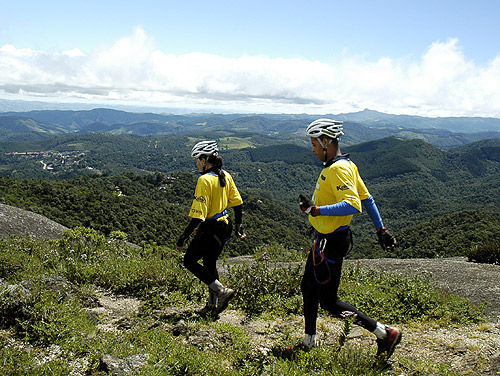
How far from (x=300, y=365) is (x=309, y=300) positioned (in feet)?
2.43

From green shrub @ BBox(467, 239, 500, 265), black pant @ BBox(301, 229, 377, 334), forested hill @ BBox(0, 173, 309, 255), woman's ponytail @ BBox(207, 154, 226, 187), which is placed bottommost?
forested hill @ BBox(0, 173, 309, 255)

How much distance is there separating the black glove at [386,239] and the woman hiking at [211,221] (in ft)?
7.37

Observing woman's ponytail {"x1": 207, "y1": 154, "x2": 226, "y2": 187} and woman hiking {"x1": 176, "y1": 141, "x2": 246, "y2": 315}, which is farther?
woman's ponytail {"x1": 207, "y1": 154, "x2": 226, "y2": 187}

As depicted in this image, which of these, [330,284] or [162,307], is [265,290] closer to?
[162,307]

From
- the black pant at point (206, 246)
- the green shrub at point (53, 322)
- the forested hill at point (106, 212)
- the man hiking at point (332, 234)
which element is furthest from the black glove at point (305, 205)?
the forested hill at point (106, 212)

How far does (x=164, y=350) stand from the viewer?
11.8ft

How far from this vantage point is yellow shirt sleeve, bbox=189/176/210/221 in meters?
4.20

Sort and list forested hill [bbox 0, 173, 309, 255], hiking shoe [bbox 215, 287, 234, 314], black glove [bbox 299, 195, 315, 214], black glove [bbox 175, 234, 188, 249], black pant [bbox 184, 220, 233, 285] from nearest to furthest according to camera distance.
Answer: black glove [bbox 299, 195, 315, 214] → black glove [bbox 175, 234, 188, 249] → black pant [bbox 184, 220, 233, 285] → hiking shoe [bbox 215, 287, 234, 314] → forested hill [bbox 0, 173, 309, 255]

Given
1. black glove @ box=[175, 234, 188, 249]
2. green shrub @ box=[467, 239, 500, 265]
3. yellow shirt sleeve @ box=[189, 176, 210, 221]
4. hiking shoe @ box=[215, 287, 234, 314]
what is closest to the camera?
yellow shirt sleeve @ box=[189, 176, 210, 221]

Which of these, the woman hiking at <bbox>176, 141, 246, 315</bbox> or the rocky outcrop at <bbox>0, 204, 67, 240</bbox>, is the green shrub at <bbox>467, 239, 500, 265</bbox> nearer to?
the woman hiking at <bbox>176, 141, 246, 315</bbox>

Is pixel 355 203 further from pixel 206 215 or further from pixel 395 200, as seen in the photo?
pixel 395 200

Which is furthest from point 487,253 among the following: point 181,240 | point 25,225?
point 25,225

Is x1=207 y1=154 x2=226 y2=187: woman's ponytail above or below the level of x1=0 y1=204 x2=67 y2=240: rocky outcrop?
above

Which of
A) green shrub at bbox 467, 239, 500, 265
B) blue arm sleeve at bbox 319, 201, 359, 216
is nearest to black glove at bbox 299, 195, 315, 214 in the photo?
blue arm sleeve at bbox 319, 201, 359, 216
